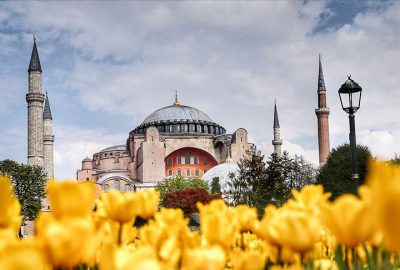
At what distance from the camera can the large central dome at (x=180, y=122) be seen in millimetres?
63000

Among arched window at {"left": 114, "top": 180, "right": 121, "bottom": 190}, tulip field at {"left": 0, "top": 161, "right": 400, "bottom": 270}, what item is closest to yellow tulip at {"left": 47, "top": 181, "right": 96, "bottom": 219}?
tulip field at {"left": 0, "top": 161, "right": 400, "bottom": 270}

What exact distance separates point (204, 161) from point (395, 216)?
189ft

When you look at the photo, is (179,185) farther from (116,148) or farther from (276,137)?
(276,137)

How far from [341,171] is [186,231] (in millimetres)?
27003

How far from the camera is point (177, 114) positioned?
214 feet

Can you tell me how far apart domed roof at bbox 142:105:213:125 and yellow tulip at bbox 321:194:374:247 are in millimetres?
62896

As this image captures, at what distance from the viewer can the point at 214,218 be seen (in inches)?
47.5

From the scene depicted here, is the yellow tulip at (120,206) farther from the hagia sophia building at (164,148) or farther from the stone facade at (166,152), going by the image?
the stone facade at (166,152)

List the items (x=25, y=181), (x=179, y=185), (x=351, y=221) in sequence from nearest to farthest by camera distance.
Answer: (x=351, y=221), (x=25, y=181), (x=179, y=185)

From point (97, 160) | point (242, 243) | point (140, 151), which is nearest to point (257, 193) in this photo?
point (242, 243)

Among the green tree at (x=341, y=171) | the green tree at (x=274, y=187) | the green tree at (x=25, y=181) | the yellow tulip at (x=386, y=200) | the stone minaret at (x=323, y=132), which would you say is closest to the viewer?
the yellow tulip at (x=386, y=200)

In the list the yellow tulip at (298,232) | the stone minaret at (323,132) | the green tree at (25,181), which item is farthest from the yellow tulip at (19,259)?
the stone minaret at (323,132)

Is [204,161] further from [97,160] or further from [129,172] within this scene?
[97,160]

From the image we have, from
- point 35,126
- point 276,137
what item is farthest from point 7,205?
point 276,137
